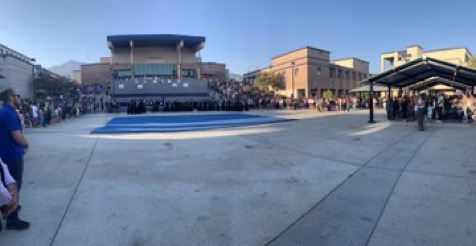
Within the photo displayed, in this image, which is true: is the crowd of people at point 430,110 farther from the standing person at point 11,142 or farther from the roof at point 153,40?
the roof at point 153,40

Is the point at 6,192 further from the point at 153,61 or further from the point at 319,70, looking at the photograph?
the point at 153,61

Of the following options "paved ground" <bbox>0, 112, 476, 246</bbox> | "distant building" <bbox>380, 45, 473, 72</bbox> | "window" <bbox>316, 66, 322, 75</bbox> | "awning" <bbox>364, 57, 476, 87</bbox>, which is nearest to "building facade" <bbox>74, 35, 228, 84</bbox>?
"window" <bbox>316, 66, 322, 75</bbox>

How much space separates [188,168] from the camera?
26.0 feet

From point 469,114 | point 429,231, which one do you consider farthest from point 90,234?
point 469,114

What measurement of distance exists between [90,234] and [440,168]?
728cm

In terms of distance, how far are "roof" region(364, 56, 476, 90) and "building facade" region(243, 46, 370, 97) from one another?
37449 mm

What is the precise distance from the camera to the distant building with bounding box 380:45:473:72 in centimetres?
6944

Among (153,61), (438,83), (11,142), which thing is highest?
(153,61)

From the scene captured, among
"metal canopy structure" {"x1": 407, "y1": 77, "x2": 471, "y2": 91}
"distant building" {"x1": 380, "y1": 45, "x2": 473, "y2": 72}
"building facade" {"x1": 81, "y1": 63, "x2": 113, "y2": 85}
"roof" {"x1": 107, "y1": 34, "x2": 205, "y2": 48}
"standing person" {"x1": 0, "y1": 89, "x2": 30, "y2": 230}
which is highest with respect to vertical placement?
"roof" {"x1": 107, "y1": 34, "x2": 205, "y2": 48}

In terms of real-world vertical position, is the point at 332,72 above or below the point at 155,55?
below

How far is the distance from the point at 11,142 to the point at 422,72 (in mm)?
20399

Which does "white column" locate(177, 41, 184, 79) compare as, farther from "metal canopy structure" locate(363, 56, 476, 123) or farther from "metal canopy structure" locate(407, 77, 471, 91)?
"metal canopy structure" locate(363, 56, 476, 123)

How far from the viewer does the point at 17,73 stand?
147 feet

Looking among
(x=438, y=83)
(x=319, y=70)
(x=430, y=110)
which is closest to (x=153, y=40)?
(x=319, y=70)
